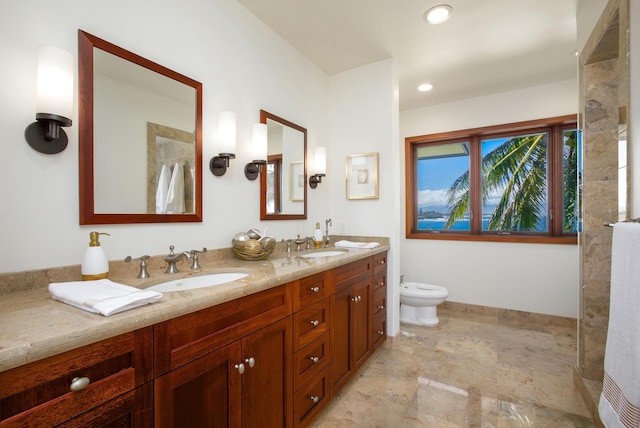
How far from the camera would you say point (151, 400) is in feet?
2.70

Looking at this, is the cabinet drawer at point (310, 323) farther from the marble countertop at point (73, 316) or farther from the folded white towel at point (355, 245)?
the folded white towel at point (355, 245)

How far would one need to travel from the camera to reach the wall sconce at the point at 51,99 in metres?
1.00

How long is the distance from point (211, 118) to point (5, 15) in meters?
0.84

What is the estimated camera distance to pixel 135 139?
4.47ft

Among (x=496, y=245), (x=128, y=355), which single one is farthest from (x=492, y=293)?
(x=128, y=355)

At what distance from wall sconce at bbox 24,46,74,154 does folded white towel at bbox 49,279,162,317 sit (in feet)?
1.76

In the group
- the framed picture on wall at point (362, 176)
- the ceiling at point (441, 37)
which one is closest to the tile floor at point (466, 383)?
the framed picture on wall at point (362, 176)

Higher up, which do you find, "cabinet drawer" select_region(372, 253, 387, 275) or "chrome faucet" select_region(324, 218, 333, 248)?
"chrome faucet" select_region(324, 218, 333, 248)

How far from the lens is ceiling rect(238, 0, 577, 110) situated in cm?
194

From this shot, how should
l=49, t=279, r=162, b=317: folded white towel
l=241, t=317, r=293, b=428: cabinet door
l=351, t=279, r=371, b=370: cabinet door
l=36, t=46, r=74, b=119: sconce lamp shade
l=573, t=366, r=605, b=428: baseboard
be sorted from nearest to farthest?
l=49, t=279, r=162, b=317: folded white towel → l=36, t=46, r=74, b=119: sconce lamp shade → l=241, t=317, r=293, b=428: cabinet door → l=573, t=366, r=605, b=428: baseboard → l=351, t=279, r=371, b=370: cabinet door

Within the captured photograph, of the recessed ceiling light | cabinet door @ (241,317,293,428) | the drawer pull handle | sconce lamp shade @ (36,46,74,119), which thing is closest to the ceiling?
the recessed ceiling light

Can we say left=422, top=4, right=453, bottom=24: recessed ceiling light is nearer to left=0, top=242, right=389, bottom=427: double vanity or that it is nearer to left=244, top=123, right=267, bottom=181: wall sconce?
left=244, top=123, right=267, bottom=181: wall sconce

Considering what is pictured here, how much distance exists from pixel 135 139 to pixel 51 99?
36 centimetres

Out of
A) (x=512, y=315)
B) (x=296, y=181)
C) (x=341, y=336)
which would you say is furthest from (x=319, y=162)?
(x=512, y=315)
